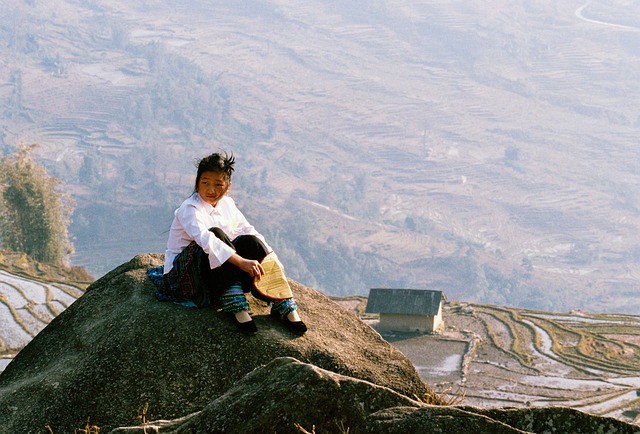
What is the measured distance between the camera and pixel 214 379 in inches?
355

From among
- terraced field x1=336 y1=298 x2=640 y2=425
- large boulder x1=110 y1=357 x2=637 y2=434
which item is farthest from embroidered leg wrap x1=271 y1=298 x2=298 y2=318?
terraced field x1=336 y1=298 x2=640 y2=425

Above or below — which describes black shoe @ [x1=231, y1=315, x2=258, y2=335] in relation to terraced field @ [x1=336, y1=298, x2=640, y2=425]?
above

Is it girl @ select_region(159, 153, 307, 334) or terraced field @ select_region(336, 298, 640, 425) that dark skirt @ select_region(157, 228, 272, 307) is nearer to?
girl @ select_region(159, 153, 307, 334)

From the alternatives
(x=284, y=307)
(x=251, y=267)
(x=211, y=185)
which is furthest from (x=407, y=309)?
(x=251, y=267)

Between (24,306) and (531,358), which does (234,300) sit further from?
(531,358)

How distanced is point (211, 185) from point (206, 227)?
45 cm

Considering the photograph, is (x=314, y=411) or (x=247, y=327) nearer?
(x=314, y=411)

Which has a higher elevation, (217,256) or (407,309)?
(217,256)

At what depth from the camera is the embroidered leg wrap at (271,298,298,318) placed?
32.2 feet

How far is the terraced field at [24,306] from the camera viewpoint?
49719mm

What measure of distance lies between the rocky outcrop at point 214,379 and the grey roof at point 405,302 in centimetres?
5508

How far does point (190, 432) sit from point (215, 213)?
344cm

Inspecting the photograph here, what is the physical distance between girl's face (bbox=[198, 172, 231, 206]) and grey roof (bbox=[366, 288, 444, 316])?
5564cm

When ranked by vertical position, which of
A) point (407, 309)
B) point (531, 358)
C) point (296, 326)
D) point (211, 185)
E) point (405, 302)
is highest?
point (211, 185)
